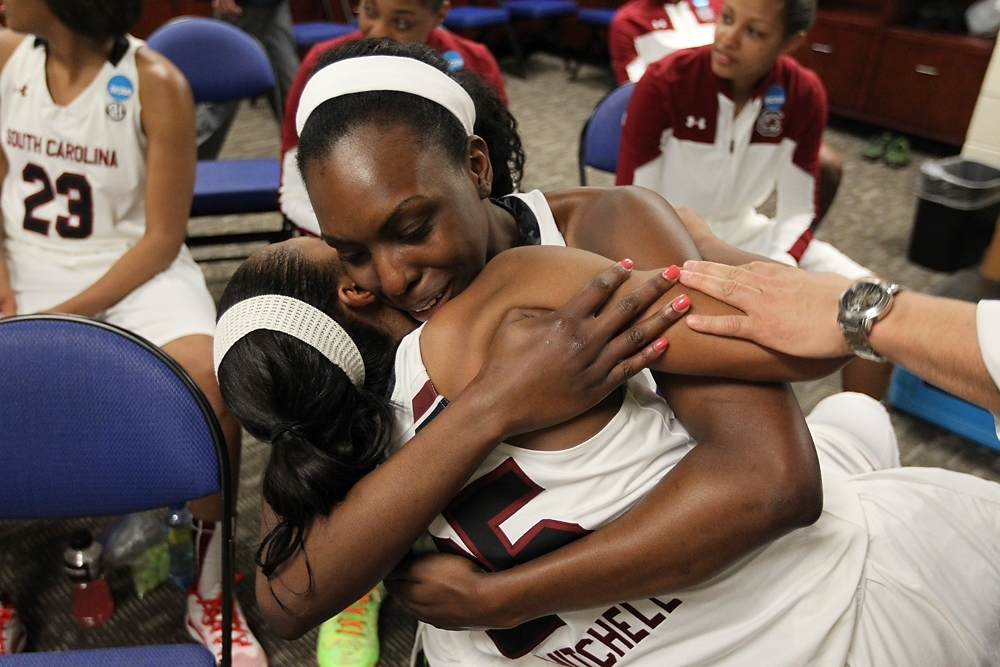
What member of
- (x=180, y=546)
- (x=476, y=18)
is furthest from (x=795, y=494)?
(x=476, y=18)

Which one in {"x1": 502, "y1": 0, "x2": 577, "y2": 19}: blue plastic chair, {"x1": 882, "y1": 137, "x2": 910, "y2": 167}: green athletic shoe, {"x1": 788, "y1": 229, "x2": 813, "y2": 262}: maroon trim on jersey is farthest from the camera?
{"x1": 502, "y1": 0, "x2": 577, "y2": 19}: blue plastic chair

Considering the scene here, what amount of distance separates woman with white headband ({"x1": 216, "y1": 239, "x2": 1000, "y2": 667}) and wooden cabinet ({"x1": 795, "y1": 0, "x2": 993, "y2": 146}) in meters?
4.49

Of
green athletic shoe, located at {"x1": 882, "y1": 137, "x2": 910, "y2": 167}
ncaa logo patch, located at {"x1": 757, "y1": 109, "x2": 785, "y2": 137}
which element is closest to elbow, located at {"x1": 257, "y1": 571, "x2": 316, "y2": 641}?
ncaa logo patch, located at {"x1": 757, "y1": 109, "x2": 785, "y2": 137}

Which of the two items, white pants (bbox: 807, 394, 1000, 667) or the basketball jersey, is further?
the basketball jersey

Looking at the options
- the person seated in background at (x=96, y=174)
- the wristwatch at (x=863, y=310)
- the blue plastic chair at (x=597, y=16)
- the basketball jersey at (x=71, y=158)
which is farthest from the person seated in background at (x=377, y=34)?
the blue plastic chair at (x=597, y=16)

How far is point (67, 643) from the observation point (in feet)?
5.91

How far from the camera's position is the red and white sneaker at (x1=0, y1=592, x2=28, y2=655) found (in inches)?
67.9

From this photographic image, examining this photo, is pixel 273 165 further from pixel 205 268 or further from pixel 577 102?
pixel 577 102

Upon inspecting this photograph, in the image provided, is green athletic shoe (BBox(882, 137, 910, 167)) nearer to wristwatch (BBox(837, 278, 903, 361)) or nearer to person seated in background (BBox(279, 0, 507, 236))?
person seated in background (BBox(279, 0, 507, 236))

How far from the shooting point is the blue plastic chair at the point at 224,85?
2.70 meters

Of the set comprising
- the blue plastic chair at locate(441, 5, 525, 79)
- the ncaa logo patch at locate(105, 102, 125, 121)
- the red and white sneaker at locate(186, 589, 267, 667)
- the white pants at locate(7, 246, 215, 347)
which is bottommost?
the red and white sneaker at locate(186, 589, 267, 667)

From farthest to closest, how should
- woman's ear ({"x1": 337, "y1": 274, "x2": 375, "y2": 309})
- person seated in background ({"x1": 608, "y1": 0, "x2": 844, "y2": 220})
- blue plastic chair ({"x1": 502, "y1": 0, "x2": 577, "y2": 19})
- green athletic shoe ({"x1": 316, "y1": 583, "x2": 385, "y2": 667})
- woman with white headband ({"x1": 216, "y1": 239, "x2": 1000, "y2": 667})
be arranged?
blue plastic chair ({"x1": 502, "y1": 0, "x2": 577, "y2": 19})
person seated in background ({"x1": 608, "y1": 0, "x2": 844, "y2": 220})
green athletic shoe ({"x1": 316, "y1": 583, "x2": 385, "y2": 667})
woman's ear ({"x1": 337, "y1": 274, "x2": 375, "y2": 309})
woman with white headband ({"x1": 216, "y1": 239, "x2": 1000, "y2": 667})

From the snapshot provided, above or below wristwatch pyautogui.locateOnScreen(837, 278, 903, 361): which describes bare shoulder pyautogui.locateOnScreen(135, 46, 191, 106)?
below

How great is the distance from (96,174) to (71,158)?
0.07 meters
